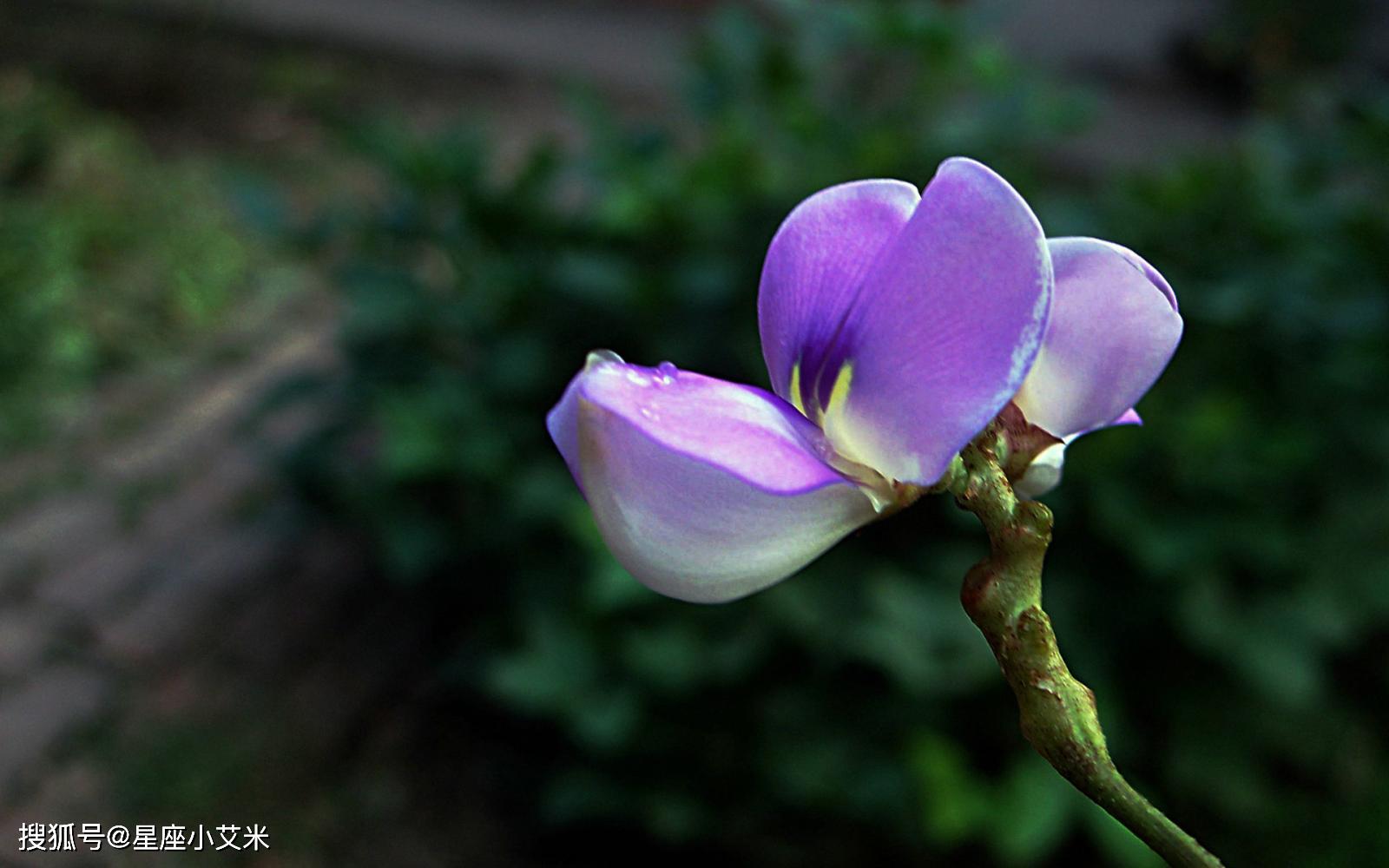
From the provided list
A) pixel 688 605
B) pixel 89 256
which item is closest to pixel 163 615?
pixel 688 605

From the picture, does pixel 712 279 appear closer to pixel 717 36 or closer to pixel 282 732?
pixel 717 36

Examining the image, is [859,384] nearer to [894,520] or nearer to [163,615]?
[894,520]

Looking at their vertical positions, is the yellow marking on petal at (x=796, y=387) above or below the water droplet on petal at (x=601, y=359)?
below

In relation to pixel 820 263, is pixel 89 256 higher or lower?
lower

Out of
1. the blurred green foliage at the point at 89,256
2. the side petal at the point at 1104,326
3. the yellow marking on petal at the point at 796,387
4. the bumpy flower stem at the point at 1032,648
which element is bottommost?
the blurred green foliage at the point at 89,256

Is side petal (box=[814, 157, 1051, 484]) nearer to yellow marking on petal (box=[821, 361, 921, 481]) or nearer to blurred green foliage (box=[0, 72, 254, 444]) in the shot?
yellow marking on petal (box=[821, 361, 921, 481])

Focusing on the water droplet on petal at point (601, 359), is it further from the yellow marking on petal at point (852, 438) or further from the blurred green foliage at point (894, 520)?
the blurred green foliage at point (894, 520)

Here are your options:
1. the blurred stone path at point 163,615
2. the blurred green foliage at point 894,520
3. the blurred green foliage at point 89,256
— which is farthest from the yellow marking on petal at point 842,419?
the blurred green foliage at point 89,256

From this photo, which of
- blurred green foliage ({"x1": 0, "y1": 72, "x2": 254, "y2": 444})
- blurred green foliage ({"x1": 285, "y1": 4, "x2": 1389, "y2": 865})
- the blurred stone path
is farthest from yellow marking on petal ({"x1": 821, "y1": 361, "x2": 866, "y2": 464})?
blurred green foliage ({"x1": 0, "y1": 72, "x2": 254, "y2": 444})
